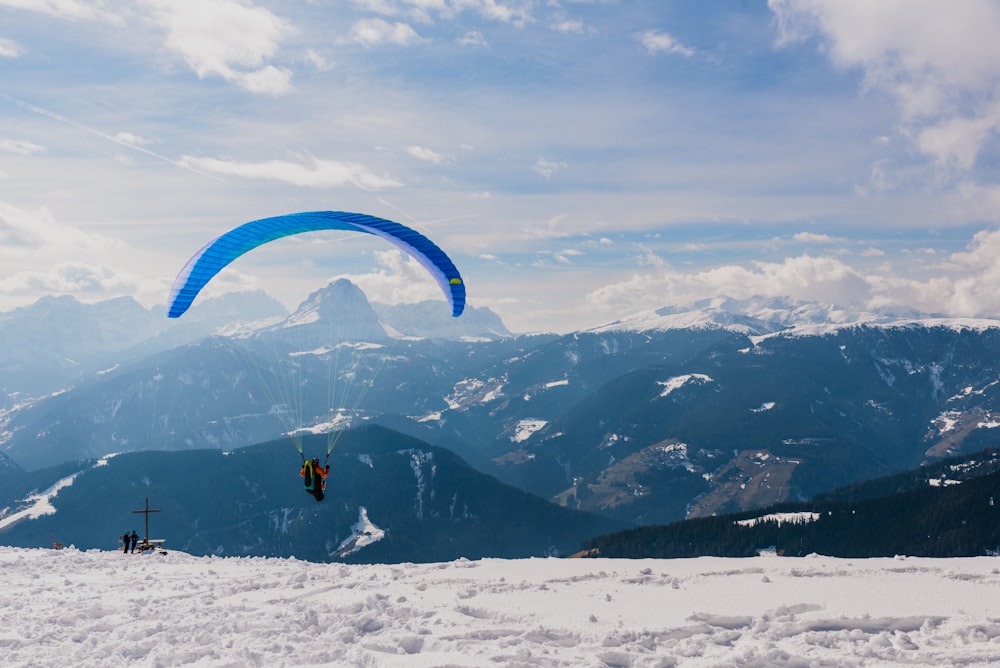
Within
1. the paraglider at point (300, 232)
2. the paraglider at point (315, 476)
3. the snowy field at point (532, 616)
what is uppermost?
the paraglider at point (300, 232)

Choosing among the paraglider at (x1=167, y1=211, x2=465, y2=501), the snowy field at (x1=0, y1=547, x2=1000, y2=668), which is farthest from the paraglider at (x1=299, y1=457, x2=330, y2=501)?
the snowy field at (x1=0, y1=547, x2=1000, y2=668)

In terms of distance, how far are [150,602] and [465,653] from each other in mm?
10897

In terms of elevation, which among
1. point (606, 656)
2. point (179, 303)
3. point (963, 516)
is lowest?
point (963, 516)

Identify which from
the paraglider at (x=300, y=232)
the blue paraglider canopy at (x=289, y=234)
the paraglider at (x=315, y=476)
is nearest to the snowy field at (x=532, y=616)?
the paraglider at (x=315, y=476)

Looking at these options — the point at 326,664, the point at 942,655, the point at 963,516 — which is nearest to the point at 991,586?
the point at 942,655

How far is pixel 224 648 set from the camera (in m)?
15.9

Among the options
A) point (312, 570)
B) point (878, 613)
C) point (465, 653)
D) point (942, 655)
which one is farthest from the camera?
point (312, 570)

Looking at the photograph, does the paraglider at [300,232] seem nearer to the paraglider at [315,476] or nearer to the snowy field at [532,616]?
the paraglider at [315,476]

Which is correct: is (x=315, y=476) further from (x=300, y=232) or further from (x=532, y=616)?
(x=532, y=616)

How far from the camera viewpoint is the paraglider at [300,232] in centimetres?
2808

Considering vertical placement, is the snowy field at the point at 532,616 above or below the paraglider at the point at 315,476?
below

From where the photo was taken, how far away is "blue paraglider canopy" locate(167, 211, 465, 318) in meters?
28.2

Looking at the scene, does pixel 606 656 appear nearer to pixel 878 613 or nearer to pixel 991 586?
pixel 878 613

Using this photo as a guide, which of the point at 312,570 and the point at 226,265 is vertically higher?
the point at 226,265
